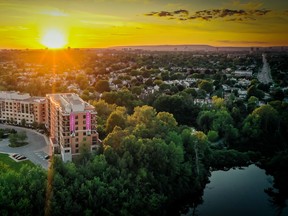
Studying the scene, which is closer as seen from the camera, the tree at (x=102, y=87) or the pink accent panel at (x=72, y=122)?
the pink accent panel at (x=72, y=122)

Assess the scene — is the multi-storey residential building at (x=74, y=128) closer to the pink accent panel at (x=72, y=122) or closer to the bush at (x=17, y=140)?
the pink accent panel at (x=72, y=122)

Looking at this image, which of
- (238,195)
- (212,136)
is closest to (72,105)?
(238,195)

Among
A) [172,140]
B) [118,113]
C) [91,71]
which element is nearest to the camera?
[172,140]

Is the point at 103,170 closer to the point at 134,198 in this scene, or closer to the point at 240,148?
the point at 134,198

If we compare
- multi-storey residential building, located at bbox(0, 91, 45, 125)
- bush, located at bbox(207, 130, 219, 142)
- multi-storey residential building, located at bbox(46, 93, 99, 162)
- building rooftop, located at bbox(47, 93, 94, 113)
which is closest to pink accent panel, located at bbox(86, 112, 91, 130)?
multi-storey residential building, located at bbox(46, 93, 99, 162)

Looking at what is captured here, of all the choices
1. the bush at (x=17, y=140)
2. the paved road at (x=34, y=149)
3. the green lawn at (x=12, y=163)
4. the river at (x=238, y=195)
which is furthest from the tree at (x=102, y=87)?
the river at (x=238, y=195)

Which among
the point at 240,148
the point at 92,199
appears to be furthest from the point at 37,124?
the point at 240,148
